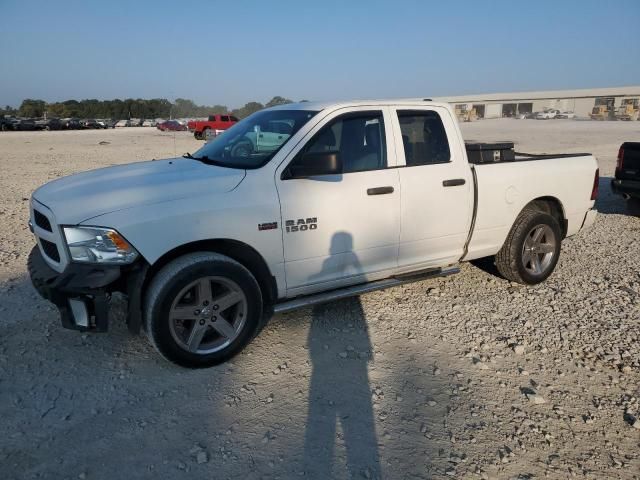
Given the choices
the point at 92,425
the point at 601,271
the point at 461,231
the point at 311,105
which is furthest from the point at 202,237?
the point at 601,271

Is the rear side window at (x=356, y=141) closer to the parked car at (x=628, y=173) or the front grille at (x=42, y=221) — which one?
the front grille at (x=42, y=221)

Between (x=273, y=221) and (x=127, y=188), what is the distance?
1.07 meters

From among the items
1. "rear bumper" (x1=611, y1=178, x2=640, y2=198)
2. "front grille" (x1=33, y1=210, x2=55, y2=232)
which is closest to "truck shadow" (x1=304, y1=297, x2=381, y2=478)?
"front grille" (x1=33, y1=210, x2=55, y2=232)

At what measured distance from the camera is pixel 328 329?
4047mm

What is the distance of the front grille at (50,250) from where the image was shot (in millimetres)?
3254

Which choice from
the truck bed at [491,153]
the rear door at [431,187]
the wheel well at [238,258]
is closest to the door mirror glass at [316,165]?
the wheel well at [238,258]

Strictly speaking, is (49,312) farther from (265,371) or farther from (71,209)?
(265,371)

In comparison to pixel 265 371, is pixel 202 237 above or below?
A: above

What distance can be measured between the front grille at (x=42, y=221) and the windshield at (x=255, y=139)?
1355 millimetres

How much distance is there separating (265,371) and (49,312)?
2.20m

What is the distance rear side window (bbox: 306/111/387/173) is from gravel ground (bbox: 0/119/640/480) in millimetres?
1390

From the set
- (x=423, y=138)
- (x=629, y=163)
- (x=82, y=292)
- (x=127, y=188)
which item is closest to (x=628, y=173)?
(x=629, y=163)

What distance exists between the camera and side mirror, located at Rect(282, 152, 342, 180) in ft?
11.3

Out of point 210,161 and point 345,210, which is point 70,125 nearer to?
point 210,161
